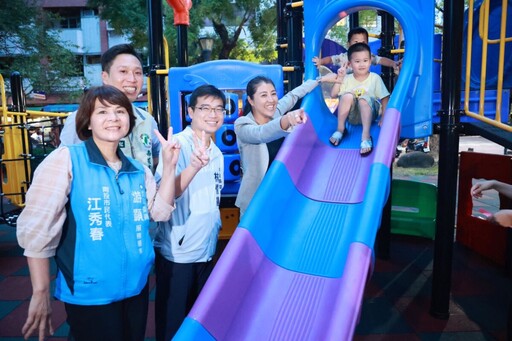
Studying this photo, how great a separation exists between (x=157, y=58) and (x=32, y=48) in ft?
47.4

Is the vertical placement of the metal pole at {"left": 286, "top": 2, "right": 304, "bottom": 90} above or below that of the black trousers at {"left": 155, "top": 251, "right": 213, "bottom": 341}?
above

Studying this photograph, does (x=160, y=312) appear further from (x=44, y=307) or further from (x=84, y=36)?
(x=84, y=36)

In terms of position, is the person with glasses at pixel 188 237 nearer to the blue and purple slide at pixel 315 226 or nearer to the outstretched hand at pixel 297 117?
the blue and purple slide at pixel 315 226

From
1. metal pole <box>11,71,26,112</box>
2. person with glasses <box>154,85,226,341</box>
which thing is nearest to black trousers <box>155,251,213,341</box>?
person with glasses <box>154,85,226,341</box>

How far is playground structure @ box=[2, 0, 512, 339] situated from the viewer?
233 centimetres

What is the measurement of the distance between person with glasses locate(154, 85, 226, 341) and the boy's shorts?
7.13 ft

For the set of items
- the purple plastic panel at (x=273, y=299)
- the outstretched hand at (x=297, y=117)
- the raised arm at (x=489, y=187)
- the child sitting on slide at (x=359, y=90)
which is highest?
the child sitting on slide at (x=359, y=90)

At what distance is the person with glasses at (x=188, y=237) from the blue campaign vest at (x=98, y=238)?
1.39 feet

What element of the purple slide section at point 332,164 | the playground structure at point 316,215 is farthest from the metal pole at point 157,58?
the purple slide section at point 332,164

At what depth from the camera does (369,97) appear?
13.4ft

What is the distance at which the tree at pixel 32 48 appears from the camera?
15289mm

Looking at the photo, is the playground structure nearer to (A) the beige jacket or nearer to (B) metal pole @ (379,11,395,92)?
(A) the beige jacket

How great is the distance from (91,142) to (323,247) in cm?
179

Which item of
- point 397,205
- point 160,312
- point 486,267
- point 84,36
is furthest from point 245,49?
point 160,312
